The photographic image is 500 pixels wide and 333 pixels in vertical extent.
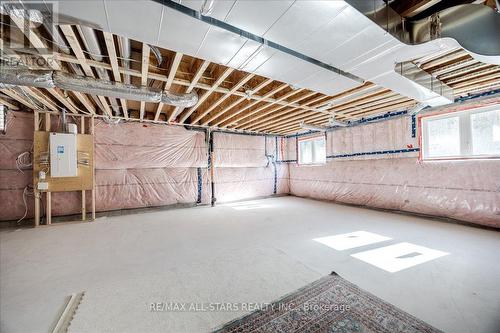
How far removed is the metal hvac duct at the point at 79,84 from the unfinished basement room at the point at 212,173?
0.02 m

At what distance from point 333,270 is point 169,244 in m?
2.13

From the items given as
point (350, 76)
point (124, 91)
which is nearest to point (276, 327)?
point (350, 76)

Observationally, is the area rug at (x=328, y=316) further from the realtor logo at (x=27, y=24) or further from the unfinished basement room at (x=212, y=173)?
the realtor logo at (x=27, y=24)

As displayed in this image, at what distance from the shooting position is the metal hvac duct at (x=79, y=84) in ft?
7.52

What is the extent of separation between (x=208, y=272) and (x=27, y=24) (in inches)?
105

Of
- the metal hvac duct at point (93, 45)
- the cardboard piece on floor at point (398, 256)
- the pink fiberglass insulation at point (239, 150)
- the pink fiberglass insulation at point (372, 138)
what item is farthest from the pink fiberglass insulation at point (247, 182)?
the cardboard piece on floor at point (398, 256)

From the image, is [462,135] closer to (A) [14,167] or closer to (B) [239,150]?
(B) [239,150]

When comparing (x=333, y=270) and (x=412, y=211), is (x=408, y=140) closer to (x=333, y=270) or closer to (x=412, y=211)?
(x=412, y=211)

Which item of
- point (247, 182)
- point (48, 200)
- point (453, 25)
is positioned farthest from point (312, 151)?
point (48, 200)

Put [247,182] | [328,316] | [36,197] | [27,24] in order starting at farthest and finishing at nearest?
[247,182]
[36,197]
[27,24]
[328,316]

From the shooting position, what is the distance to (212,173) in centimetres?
595

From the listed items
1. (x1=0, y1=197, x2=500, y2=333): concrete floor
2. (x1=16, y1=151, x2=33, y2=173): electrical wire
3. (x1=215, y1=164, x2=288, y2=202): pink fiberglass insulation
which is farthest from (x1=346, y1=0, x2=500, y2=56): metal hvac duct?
(x1=16, y1=151, x2=33, y2=173): electrical wire

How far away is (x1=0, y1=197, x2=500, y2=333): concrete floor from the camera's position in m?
1.46

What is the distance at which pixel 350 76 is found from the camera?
2.45 metres
